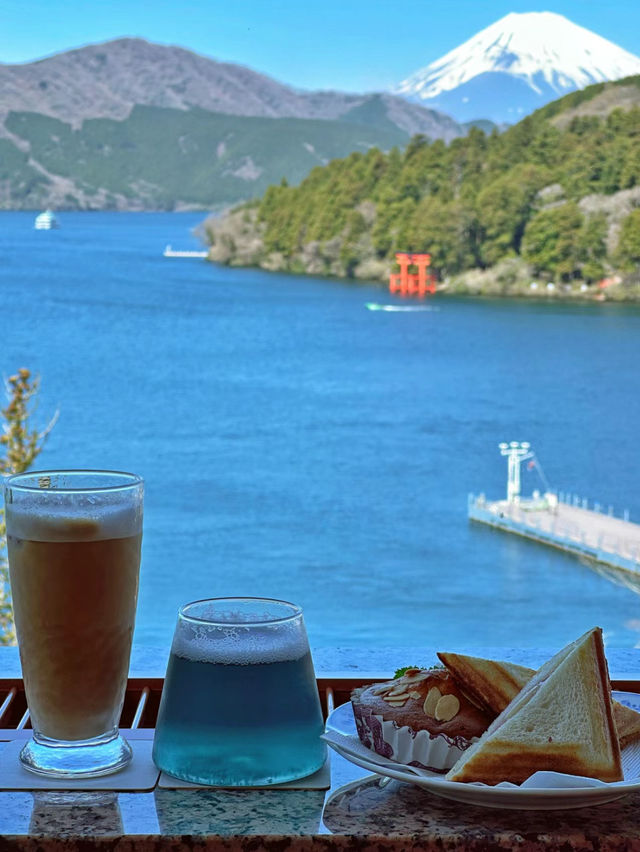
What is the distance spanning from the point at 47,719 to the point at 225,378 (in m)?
25.5

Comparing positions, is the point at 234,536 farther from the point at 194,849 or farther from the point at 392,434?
the point at 194,849

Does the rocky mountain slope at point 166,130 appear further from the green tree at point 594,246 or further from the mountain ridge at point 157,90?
the green tree at point 594,246

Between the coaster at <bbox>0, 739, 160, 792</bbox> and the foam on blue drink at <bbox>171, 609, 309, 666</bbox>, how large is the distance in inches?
2.1

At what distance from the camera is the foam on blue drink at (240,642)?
1.51ft

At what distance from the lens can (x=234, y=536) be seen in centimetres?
1917

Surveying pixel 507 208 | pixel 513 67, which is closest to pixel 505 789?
pixel 507 208

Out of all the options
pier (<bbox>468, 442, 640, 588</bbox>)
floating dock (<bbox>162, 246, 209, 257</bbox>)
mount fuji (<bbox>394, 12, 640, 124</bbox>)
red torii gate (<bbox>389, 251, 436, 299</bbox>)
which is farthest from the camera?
mount fuji (<bbox>394, 12, 640, 124</bbox>)

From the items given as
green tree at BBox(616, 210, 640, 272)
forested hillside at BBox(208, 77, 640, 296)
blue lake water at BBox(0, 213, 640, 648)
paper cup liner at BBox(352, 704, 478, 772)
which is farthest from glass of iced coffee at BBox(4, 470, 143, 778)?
forested hillside at BBox(208, 77, 640, 296)

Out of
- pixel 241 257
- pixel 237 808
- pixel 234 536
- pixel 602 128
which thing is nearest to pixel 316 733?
pixel 237 808

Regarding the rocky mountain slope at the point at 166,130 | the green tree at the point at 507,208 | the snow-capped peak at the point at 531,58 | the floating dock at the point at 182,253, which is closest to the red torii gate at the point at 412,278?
the green tree at the point at 507,208

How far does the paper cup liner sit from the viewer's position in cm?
47

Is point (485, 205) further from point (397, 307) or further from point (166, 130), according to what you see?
point (166, 130)

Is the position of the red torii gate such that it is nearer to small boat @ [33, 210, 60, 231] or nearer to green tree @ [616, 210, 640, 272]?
green tree @ [616, 210, 640, 272]

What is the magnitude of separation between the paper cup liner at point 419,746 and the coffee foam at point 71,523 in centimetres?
12
